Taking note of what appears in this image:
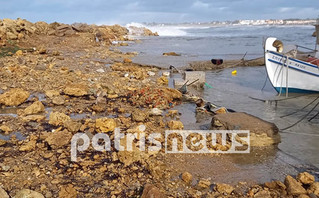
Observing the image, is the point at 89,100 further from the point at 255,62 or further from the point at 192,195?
the point at 255,62

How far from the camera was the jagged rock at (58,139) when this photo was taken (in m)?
4.37

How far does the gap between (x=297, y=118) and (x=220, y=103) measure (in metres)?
2.04

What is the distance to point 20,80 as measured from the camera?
27.3 ft

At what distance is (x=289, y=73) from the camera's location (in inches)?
392

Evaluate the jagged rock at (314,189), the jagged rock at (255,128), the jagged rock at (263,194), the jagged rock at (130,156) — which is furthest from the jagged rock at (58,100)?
the jagged rock at (314,189)

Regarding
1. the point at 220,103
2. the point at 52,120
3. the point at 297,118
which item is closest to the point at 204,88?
the point at 220,103

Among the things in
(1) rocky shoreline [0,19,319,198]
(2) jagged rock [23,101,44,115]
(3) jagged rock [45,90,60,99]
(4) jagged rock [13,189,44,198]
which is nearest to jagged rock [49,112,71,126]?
(1) rocky shoreline [0,19,319,198]

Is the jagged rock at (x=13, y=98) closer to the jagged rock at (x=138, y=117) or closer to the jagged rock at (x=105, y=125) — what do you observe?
the jagged rock at (x=105, y=125)

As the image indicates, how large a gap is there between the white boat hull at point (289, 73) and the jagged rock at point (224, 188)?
23.5 feet

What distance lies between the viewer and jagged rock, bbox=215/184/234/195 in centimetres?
344

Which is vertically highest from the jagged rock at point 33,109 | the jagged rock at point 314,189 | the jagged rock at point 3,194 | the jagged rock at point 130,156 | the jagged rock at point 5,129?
the jagged rock at point 33,109

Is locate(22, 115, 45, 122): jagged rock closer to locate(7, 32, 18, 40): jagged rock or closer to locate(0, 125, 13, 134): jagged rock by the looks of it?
locate(0, 125, 13, 134): jagged rock

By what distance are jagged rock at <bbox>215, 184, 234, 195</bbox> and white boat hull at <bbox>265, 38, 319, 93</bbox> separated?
7.17m

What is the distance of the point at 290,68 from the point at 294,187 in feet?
24.3
